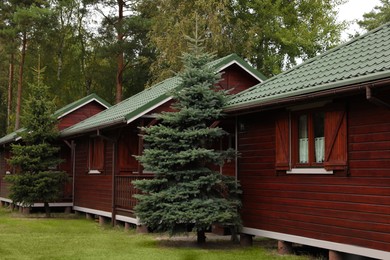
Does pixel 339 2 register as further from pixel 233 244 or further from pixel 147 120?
pixel 233 244

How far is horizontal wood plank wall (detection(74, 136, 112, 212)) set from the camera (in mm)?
17281

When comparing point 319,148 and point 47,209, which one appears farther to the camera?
point 47,209

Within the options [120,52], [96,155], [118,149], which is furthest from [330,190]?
[120,52]

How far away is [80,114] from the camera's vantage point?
76.7ft

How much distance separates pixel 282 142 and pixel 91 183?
32.4ft

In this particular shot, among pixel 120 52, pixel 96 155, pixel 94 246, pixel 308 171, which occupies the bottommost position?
pixel 94 246

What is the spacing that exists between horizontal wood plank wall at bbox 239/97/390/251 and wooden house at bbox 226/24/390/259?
0.02m

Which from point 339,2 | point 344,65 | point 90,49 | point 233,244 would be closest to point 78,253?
point 233,244

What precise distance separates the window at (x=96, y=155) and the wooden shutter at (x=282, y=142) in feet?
27.4

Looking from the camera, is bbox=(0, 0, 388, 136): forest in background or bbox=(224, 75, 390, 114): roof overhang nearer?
bbox=(224, 75, 390, 114): roof overhang

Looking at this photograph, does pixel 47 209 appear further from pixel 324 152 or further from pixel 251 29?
pixel 251 29

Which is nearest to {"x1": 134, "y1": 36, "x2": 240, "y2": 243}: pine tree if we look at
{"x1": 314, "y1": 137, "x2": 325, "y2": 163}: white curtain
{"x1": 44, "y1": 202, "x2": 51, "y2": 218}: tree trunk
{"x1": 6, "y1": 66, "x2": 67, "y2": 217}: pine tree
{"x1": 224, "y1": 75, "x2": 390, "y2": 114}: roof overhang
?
{"x1": 224, "y1": 75, "x2": 390, "y2": 114}: roof overhang

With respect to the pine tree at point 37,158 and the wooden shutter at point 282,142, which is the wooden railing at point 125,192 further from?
the wooden shutter at point 282,142

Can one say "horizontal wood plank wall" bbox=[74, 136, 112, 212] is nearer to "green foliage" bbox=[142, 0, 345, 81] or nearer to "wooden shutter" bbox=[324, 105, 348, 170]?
"wooden shutter" bbox=[324, 105, 348, 170]
